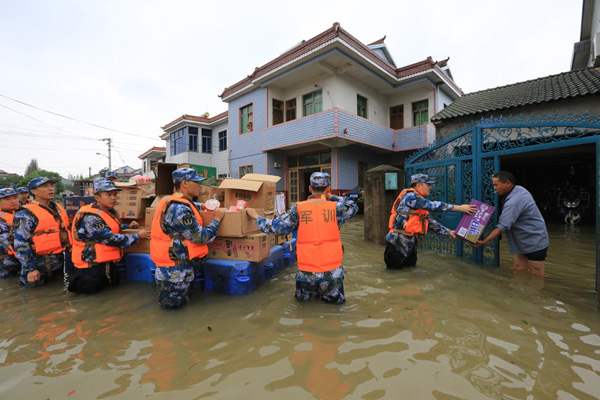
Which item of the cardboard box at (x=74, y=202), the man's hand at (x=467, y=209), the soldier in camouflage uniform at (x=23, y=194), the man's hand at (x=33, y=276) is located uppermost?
the soldier in camouflage uniform at (x=23, y=194)

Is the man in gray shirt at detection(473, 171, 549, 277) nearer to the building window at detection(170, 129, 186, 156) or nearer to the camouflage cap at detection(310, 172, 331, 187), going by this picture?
the camouflage cap at detection(310, 172, 331, 187)

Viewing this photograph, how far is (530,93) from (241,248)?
1139 centimetres

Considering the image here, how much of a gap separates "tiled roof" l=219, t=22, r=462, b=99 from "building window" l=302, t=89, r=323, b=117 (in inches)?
77.3

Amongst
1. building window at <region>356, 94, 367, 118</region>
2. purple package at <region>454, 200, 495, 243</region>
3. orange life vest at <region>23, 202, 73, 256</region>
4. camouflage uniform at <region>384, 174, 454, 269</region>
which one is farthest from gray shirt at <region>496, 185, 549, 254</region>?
building window at <region>356, 94, 367, 118</region>

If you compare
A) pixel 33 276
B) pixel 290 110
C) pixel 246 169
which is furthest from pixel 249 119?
pixel 33 276

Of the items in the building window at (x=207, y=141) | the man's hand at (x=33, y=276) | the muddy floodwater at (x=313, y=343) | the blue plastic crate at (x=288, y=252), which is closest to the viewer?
the muddy floodwater at (x=313, y=343)

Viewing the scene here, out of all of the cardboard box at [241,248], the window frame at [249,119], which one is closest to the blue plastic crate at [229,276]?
the cardboard box at [241,248]

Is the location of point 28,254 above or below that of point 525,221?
below

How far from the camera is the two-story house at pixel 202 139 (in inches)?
705

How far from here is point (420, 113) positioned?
551 inches

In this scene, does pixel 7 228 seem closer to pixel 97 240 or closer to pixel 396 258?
pixel 97 240

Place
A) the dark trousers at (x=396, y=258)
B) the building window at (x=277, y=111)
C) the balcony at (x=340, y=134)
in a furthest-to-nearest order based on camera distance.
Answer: the building window at (x=277, y=111) < the balcony at (x=340, y=134) < the dark trousers at (x=396, y=258)

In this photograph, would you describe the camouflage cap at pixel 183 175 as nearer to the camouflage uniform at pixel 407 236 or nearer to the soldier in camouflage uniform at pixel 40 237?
the soldier in camouflage uniform at pixel 40 237

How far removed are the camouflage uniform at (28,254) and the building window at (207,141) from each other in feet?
50.5
